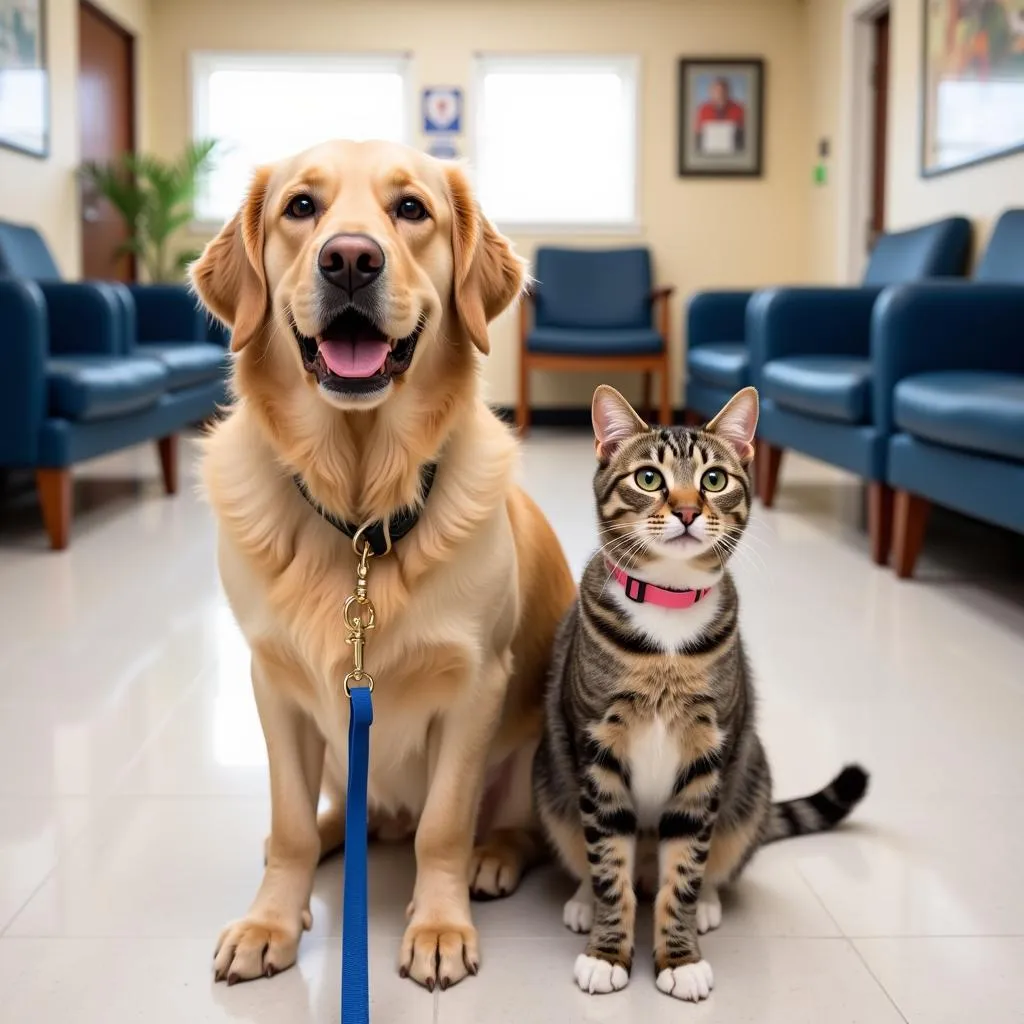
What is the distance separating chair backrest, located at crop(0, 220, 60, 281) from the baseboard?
3085 mm

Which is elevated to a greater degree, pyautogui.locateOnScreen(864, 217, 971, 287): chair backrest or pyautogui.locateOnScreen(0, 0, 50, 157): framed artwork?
pyautogui.locateOnScreen(0, 0, 50, 157): framed artwork

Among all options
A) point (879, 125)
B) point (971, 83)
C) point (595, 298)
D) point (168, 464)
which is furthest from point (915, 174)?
point (168, 464)

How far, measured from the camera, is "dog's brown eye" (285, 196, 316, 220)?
1251 mm

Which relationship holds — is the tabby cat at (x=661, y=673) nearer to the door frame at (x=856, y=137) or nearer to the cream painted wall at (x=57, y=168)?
the cream painted wall at (x=57, y=168)

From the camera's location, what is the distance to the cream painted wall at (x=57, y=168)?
5.45 meters

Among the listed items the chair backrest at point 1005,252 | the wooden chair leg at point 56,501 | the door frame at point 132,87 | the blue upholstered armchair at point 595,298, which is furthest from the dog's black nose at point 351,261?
the door frame at point 132,87

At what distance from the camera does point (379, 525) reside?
4.18 ft

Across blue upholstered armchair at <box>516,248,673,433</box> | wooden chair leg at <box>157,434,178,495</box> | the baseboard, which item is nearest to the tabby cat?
wooden chair leg at <box>157,434,178,495</box>

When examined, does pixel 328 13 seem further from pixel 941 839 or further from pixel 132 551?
pixel 941 839

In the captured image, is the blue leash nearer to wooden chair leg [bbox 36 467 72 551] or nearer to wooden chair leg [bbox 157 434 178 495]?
wooden chair leg [bbox 36 467 72 551]

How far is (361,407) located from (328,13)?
6.87m

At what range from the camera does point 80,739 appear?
195cm

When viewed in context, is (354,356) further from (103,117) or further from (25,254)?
(103,117)

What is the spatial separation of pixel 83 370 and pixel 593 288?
162 inches
